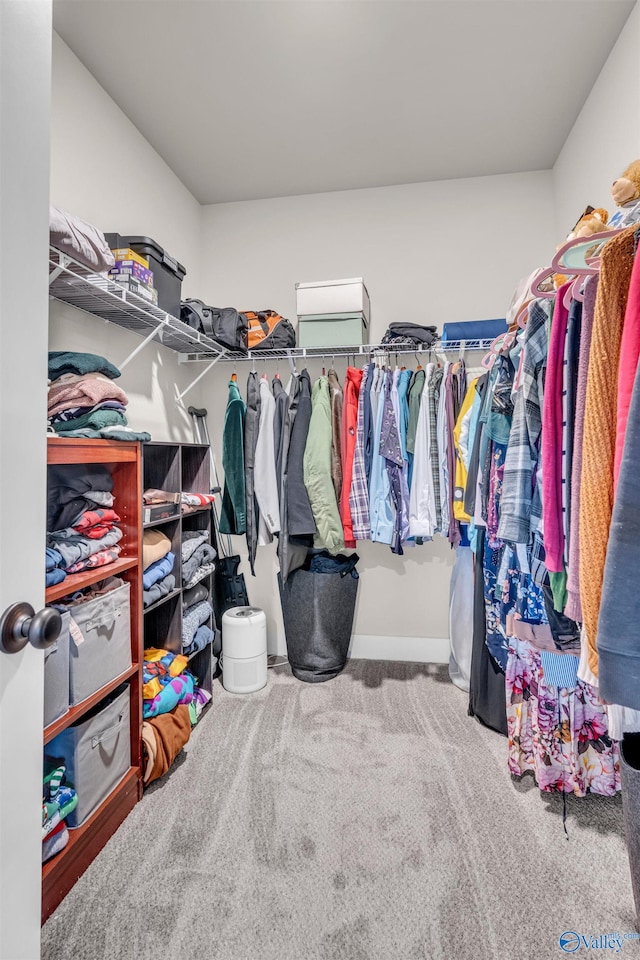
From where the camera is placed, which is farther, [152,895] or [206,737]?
[206,737]

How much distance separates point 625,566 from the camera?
0.65 m

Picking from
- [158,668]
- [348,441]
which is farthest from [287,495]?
[158,668]

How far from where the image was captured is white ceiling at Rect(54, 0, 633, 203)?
172cm

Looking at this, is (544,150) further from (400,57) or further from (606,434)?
(606,434)

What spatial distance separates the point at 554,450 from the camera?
100cm

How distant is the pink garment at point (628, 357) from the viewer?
2.35 feet

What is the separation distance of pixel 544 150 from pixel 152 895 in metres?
3.61

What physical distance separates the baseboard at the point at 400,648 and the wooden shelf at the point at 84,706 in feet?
5.04

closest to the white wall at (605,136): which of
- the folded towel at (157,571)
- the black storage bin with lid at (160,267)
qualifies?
the black storage bin with lid at (160,267)

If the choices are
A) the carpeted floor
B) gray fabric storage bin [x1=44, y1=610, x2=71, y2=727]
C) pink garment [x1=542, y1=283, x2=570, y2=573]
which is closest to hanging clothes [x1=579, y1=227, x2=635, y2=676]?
pink garment [x1=542, y1=283, x2=570, y2=573]

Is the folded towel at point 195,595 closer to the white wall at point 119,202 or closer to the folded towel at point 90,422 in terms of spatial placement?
the white wall at point 119,202

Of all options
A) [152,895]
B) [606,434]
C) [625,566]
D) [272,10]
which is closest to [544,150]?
[272,10]

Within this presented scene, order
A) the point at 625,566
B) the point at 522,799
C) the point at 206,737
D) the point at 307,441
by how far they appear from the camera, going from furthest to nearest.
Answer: the point at 307,441
the point at 206,737
the point at 522,799
the point at 625,566

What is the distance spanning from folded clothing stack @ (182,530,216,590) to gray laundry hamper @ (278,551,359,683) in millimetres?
414
